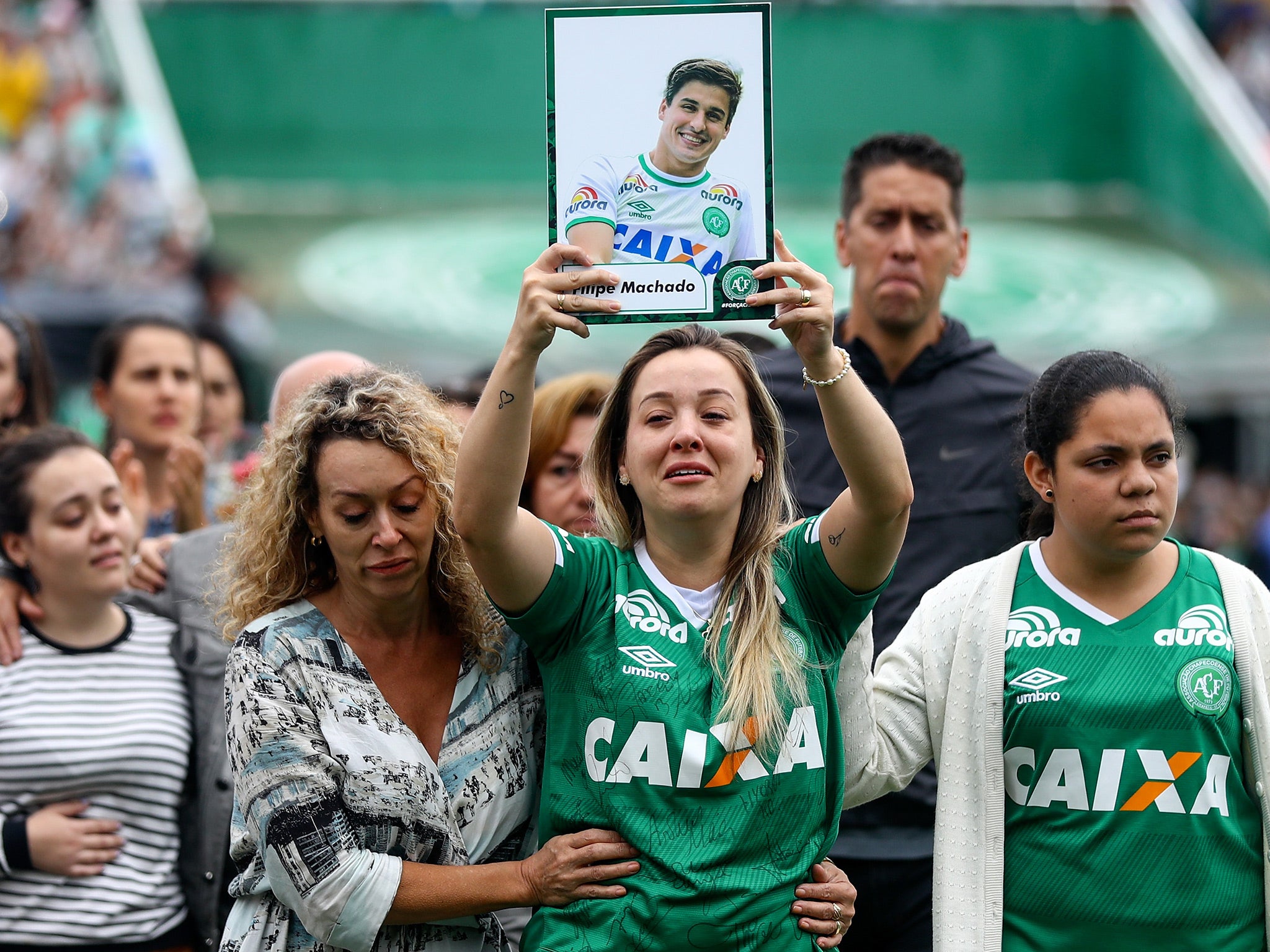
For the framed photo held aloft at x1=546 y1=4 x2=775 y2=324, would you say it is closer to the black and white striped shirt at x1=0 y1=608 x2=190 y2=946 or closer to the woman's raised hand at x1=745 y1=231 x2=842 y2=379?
the woman's raised hand at x1=745 y1=231 x2=842 y2=379

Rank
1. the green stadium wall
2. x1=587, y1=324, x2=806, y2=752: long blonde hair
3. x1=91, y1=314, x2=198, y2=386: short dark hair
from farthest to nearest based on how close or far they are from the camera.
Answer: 1. the green stadium wall
2. x1=91, y1=314, x2=198, y2=386: short dark hair
3. x1=587, y1=324, x2=806, y2=752: long blonde hair

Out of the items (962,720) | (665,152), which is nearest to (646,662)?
(962,720)

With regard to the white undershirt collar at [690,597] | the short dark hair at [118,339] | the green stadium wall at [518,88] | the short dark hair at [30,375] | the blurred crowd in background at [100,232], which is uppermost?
the green stadium wall at [518,88]

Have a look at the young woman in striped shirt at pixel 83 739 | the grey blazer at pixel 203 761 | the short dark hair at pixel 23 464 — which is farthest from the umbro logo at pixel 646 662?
the short dark hair at pixel 23 464

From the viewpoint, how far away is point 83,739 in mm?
3318

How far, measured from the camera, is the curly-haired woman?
8.27ft

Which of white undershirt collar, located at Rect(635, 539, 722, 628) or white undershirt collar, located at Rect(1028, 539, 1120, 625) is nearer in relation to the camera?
white undershirt collar, located at Rect(635, 539, 722, 628)

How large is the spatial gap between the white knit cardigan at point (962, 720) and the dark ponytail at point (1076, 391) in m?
0.27

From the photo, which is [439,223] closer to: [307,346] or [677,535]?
[307,346]

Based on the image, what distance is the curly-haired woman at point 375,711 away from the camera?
2520mm

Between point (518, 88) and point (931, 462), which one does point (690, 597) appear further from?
point (518, 88)

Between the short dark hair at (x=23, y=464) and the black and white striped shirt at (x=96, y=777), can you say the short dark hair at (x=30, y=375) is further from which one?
the black and white striped shirt at (x=96, y=777)

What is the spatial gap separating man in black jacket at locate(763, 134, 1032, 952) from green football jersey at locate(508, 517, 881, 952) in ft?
2.51

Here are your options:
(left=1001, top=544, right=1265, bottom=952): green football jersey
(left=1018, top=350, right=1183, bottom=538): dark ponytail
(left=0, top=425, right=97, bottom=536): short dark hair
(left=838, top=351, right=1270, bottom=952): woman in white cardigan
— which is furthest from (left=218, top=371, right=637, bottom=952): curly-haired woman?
(left=1018, top=350, right=1183, bottom=538): dark ponytail
